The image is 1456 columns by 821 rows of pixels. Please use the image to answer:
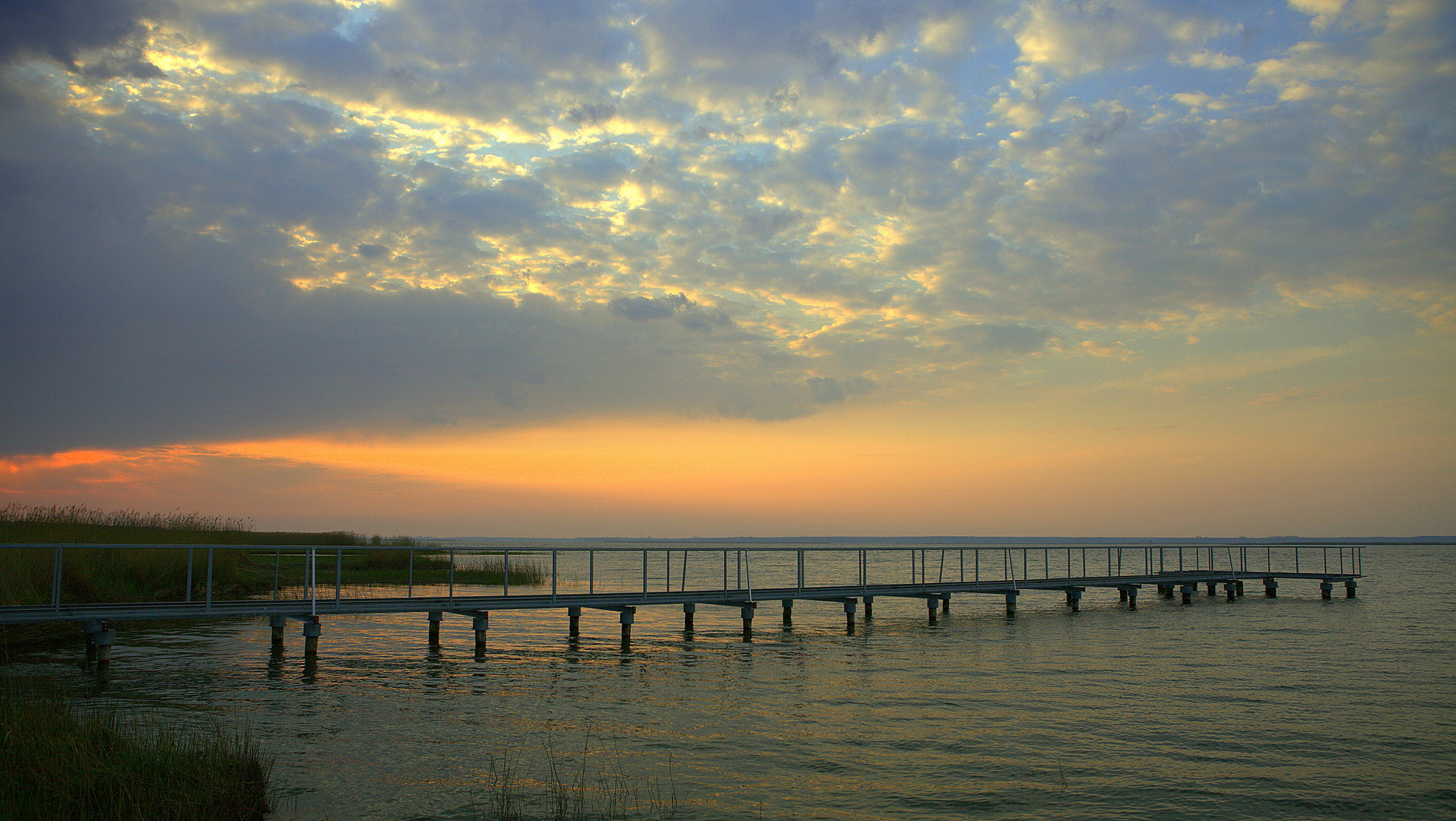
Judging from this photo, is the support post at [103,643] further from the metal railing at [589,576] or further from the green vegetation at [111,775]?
the green vegetation at [111,775]

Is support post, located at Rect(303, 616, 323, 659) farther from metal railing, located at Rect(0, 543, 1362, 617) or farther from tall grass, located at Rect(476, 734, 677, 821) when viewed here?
tall grass, located at Rect(476, 734, 677, 821)

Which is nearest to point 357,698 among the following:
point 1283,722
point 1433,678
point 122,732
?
point 122,732

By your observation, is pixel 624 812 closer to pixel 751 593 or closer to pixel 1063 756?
pixel 1063 756

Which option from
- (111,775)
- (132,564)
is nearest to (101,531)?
(132,564)

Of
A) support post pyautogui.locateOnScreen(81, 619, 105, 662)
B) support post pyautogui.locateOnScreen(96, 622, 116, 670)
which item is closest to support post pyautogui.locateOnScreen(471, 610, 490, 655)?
support post pyautogui.locateOnScreen(96, 622, 116, 670)

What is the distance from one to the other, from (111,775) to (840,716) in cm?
1041

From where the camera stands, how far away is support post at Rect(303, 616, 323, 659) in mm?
20203

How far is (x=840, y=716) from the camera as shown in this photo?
50.0 ft

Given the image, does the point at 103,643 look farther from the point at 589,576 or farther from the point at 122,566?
the point at 589,576

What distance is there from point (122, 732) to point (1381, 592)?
54508mm

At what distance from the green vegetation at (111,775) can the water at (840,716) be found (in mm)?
1108

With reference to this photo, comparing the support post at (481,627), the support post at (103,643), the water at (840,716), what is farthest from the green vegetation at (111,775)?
→ the support post at (481,627)

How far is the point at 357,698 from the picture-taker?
53.7ft

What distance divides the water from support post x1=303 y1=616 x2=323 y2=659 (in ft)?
1.31
